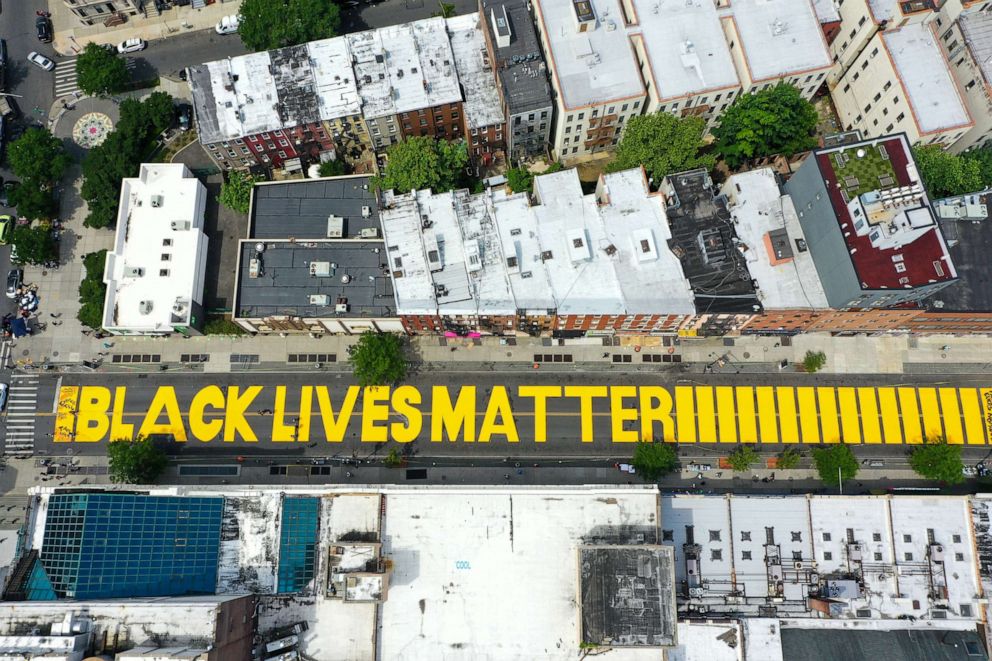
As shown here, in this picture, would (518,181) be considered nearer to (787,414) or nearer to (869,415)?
(787,414)

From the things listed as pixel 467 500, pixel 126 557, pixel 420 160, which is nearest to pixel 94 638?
pixel 126 557

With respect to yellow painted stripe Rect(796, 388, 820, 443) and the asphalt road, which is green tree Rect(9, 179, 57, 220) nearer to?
the asphalt road

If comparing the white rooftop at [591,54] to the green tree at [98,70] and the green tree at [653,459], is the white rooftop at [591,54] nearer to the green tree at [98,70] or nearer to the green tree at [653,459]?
the green tree at [653,459]

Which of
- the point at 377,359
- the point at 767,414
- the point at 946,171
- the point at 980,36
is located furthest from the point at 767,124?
the point at 377,359

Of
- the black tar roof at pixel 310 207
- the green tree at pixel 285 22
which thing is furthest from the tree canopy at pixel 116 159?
the black tar roof at pixel 310 207

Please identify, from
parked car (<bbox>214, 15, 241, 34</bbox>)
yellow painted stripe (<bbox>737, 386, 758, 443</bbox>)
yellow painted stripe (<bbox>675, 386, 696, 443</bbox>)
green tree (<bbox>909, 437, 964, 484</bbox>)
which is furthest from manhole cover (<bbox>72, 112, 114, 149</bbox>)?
green tree (<bbox>909, 437, 964, 484</bbox>)
